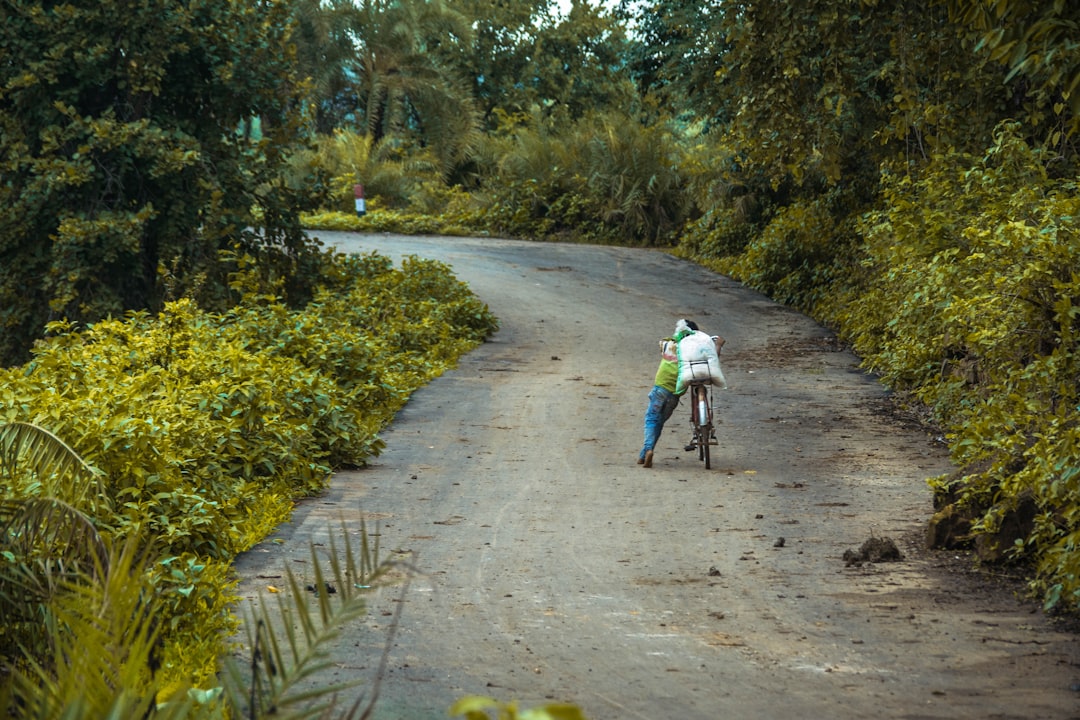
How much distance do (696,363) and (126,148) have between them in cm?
970

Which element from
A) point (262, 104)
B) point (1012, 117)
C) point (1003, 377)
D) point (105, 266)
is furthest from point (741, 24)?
point (105, 266)

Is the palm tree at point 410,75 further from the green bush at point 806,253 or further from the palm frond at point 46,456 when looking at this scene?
the palm frond at point 46,456

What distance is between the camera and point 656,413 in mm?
11438

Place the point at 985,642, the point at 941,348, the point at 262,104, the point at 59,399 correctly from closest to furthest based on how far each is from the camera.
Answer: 1. the point at 985,642
2. the point at 59,399
3. the point at 941,348
4. the point at 262,104

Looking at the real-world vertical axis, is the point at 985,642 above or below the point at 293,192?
below

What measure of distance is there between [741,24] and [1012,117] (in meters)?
3.51

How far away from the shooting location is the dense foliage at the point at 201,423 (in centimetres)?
652

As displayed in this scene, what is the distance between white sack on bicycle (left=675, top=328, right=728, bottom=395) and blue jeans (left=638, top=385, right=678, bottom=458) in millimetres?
113

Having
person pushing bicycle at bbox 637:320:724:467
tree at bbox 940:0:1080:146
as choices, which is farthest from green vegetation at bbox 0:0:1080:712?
person pushing bicycle at bbox 637:320:724:467

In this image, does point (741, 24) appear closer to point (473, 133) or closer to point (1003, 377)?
point (1003, 377)

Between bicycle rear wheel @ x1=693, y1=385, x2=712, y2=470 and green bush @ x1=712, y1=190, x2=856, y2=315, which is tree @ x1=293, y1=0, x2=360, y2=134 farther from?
bicycle rear wheel @ x1=693, y1=385, x2=712, y2=470

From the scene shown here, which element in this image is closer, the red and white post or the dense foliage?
the dense foliage

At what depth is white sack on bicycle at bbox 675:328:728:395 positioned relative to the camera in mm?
11453

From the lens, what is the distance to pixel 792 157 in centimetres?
1385
